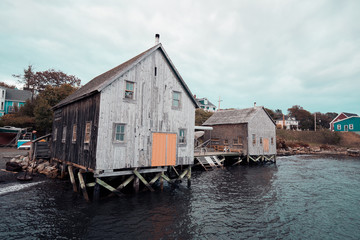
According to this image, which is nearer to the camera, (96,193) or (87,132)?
(96,193)

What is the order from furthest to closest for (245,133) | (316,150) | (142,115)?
(316,150) < (245,133) < (142,115)

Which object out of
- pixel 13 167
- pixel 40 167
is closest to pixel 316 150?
pixel 40 167

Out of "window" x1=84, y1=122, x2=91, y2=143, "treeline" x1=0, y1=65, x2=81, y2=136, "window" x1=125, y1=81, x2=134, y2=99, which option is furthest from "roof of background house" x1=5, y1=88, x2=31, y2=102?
"window" x1=125, y1=81, x2=134, y2=99

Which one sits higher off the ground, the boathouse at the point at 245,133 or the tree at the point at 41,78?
the tree at the point at 41,78

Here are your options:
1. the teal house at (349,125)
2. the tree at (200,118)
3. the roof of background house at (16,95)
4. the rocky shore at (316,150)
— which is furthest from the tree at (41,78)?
the teal house at (349,125)

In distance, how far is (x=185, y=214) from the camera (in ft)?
36.5

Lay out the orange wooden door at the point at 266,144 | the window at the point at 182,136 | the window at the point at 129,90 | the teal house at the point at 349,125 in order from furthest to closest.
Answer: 1. the teal house at the point at 349,125
2. the orange wooden door at the point at 266,144
3. the window at the point at 182,136
4. the window at the point at 129,90

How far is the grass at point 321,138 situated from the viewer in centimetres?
5688

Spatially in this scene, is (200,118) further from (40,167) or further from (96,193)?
(96,193)

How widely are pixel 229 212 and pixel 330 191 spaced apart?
10.9m

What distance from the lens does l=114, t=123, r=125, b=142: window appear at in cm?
1238

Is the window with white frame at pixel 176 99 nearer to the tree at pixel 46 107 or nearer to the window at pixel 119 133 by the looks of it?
the window at pixel 119 133

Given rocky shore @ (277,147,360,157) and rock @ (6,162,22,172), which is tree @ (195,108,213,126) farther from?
rock @ (6,162,22,172)

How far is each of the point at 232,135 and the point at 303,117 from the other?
6554 centimetres
